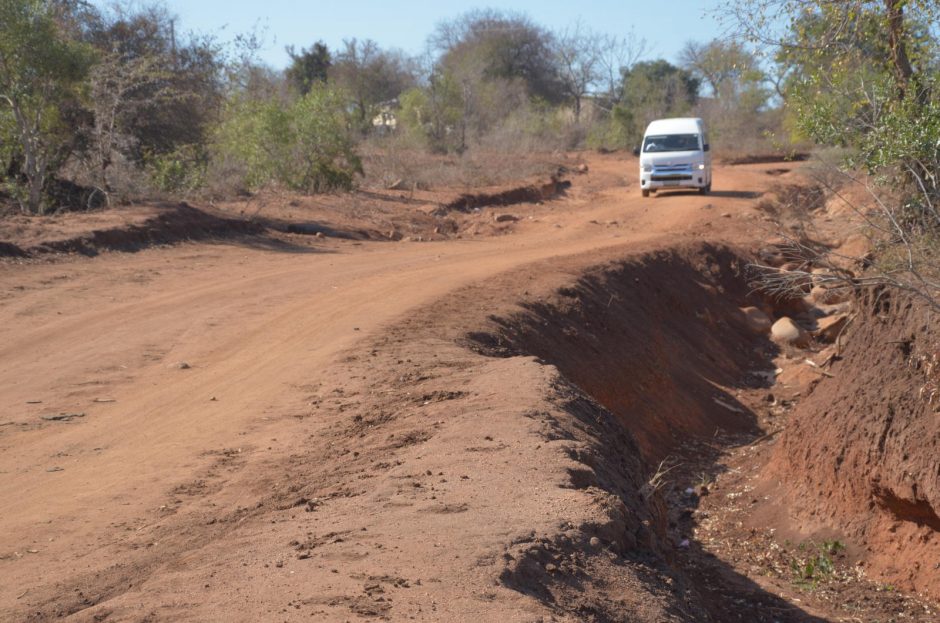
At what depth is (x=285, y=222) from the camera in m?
18.1

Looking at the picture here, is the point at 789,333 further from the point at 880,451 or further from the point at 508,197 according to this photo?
the point at 508,197

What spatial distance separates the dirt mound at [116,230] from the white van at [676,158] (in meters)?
11.1

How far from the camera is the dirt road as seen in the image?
4340 mm

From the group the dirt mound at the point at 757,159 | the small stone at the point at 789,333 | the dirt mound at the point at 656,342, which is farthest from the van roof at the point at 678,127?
the dirt mound at the point at 757,159

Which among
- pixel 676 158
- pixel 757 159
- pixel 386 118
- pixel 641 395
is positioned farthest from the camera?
pixel 386 118

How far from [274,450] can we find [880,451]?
5263 mm

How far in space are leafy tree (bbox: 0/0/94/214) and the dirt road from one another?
3924mm

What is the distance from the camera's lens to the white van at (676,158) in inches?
942

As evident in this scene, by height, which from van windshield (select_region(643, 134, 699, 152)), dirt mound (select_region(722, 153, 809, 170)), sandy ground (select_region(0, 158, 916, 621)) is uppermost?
van windshield (select_region(643, 134, 699, 152))

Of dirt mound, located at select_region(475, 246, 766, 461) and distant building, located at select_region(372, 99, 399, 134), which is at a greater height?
distant building, located at select_region(372, 99, 399, 134)

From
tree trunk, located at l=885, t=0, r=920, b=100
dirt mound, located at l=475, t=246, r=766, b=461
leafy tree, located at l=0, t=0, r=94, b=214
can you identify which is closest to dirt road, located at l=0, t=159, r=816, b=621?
dirt mound, located at l=475, t=246, r=766, b=461

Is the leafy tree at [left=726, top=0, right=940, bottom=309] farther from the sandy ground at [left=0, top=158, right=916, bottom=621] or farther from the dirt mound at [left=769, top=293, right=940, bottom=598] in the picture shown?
the sandy ground at [left=0, top=158, right=916, bottom=621]

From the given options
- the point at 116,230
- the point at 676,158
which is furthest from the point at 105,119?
the point at 676,158

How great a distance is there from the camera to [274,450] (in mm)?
6688
